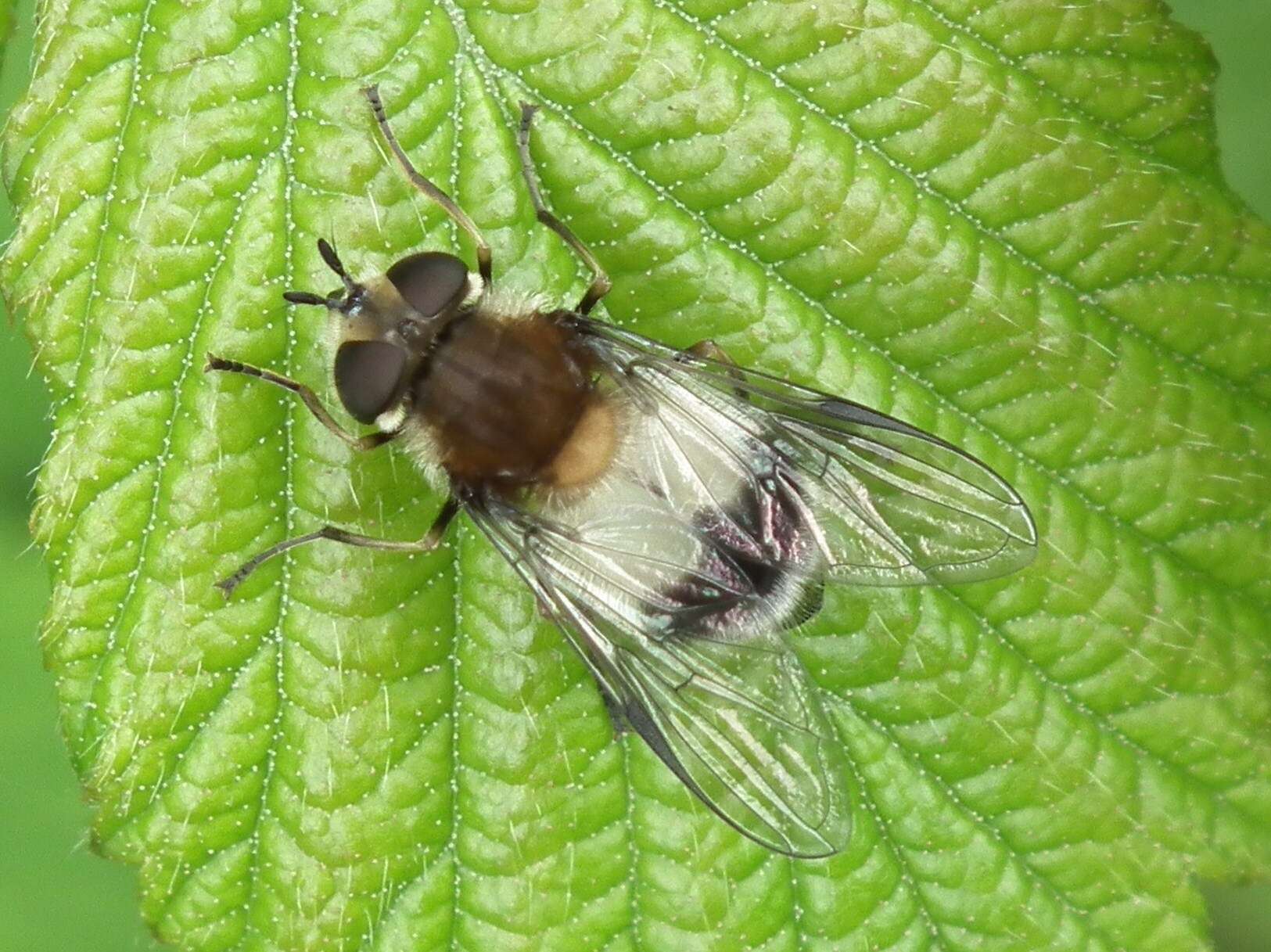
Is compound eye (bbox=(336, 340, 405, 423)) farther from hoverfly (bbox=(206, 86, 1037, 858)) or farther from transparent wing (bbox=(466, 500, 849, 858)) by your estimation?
transparent wing (bbox=(466, 500, 849, 858))

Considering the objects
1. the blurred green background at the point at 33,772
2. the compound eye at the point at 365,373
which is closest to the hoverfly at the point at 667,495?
the compound eye at the point at 365,373

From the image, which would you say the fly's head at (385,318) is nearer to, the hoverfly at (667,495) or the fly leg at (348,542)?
the hoverfly at (667,495)

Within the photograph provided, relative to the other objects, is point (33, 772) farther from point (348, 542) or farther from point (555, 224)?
point (555, 224)

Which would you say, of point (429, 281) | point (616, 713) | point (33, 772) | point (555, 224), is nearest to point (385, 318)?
point (429, 281)

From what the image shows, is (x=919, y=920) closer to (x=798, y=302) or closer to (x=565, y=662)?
(x=565, y=662)

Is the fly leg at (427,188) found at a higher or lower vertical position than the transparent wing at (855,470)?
higher

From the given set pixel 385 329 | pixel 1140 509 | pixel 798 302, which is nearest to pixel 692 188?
pixel 798 302
